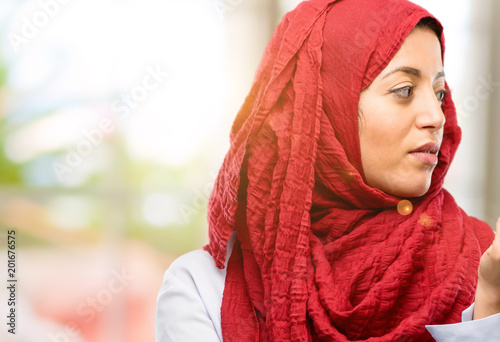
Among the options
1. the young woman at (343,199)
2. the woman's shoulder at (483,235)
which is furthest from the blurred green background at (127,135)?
the young woman at (343,199)

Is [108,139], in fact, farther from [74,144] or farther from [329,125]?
[329,125]

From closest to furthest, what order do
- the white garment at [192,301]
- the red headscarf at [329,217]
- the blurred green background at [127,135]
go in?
the red headscarf at [329,217], the white garment at [192,301], the blurred green background at [127,135]

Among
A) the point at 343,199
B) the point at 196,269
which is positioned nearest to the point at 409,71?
the point at 343,199

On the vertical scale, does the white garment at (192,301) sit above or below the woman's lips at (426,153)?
below

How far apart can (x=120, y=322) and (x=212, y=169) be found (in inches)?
29.3

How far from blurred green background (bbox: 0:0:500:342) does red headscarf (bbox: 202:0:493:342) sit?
3.13 feet

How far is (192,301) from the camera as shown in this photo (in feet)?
3.18

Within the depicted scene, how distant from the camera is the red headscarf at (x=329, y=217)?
82cm

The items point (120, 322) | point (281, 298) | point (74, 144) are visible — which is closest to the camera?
point (281, 298)

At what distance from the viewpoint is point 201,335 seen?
0.91 metres

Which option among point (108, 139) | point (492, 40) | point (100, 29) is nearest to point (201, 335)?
point (108, 139)

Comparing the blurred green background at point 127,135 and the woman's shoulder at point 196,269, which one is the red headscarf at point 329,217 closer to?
the woman's shoulder at point 196,269

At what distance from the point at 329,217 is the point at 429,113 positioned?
0.91 feet

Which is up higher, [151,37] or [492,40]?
[151,37]
